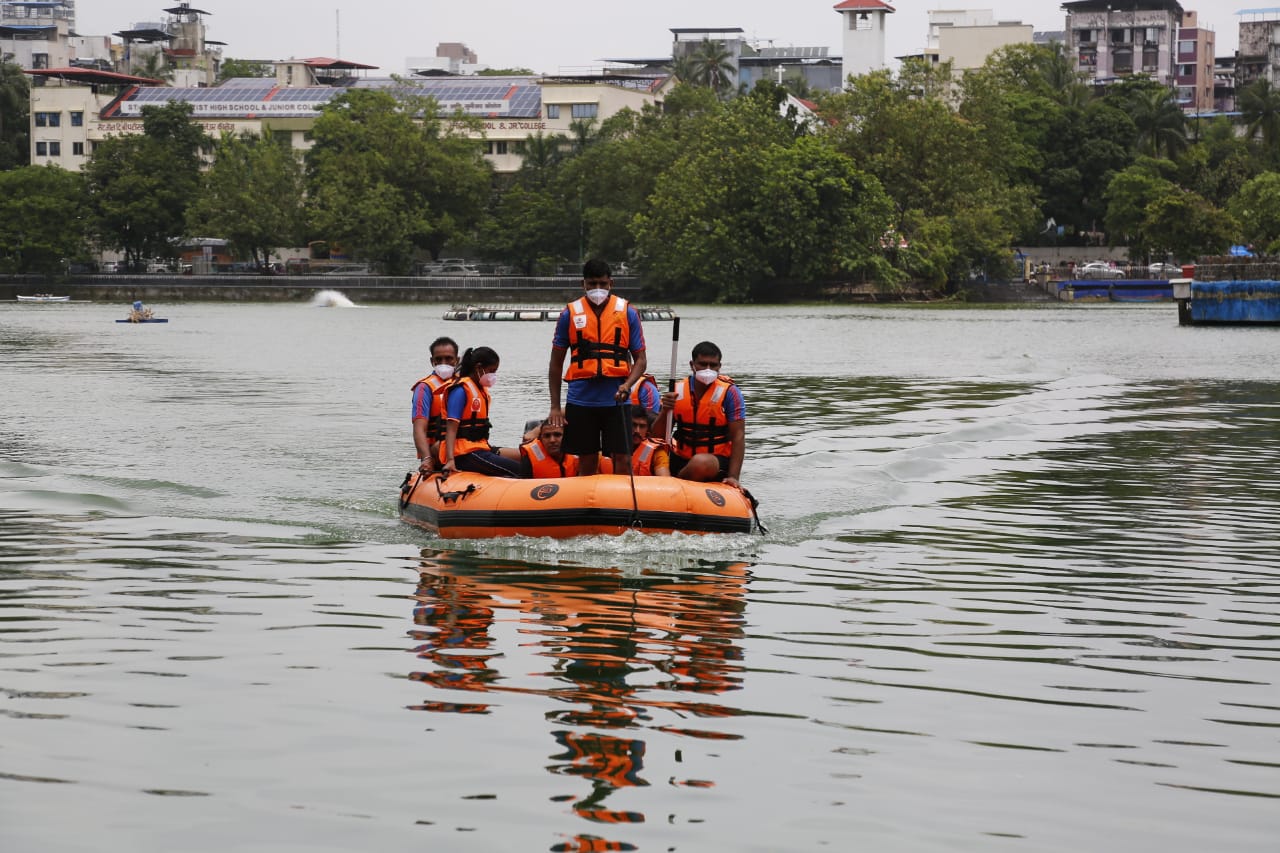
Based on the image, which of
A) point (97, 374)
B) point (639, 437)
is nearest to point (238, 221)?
point (97, 374)

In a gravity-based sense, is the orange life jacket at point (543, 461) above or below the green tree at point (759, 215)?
below

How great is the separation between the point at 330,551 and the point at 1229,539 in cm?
710

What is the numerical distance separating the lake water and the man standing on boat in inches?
40.0

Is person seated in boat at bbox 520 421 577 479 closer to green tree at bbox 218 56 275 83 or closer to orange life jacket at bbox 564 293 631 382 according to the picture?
orange life jacket at bbox 564 293 631 382

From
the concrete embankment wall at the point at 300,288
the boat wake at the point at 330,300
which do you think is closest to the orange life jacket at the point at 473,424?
the concrete embankment wall at the point at 300,288

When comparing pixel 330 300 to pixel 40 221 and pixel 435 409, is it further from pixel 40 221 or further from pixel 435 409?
pixel 435 409

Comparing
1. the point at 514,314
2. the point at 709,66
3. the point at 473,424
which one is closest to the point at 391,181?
the point at 514,314

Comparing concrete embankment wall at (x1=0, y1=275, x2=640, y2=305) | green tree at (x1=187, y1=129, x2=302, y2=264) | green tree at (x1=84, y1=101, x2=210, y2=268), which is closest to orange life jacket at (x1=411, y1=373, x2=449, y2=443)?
concrete embankment wall at (x1=0, y1=275, x2=640, y2=305)

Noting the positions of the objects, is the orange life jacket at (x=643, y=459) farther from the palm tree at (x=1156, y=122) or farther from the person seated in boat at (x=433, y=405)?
the palm tree at (x=1156, y=122)

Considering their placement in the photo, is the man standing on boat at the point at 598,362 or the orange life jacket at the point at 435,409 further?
the orange life jacket at the point at 435,409

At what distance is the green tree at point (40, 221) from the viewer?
106 metres

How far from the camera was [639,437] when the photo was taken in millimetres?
13906

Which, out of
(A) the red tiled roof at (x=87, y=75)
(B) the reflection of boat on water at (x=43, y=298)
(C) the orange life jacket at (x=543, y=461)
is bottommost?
(C) the orange life jacket at (x=543, y=461)

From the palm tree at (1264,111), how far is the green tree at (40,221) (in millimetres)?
75060
